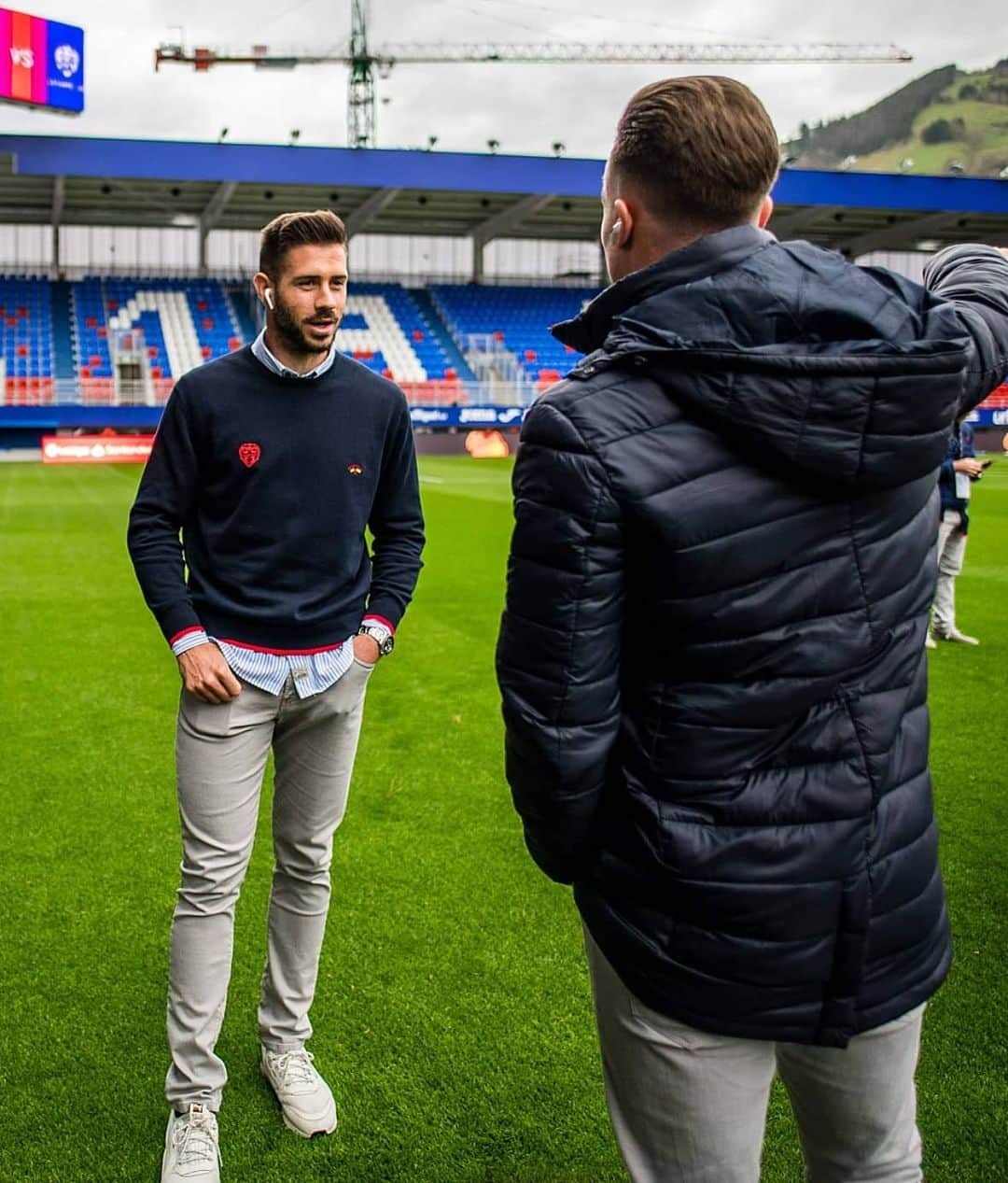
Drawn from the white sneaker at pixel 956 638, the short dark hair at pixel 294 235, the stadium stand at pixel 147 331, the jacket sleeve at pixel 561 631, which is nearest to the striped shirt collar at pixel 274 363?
the short dark hair at pixel 294 235

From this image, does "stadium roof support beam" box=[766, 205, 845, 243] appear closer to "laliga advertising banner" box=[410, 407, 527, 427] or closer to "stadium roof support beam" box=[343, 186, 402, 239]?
"laliga advertising banner" box=[410, 407, 527, 427]

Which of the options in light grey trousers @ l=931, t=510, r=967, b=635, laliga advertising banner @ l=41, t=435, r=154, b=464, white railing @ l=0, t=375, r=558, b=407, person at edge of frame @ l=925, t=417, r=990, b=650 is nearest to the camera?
person at edge of frame @ l=925, t=417, r=990, b=650

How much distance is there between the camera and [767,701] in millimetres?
1604

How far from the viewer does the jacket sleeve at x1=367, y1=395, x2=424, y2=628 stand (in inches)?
125

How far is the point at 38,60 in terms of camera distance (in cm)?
3434

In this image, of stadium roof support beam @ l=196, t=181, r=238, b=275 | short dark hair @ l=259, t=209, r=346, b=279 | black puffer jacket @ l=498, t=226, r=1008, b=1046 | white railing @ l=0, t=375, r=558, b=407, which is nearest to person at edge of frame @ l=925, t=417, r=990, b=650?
short dark hair @ l=259, t=209, r=346, b=279

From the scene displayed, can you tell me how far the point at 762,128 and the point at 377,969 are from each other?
118 inches

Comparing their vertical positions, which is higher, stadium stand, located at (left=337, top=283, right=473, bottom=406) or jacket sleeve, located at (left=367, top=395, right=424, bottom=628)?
jacket sleeve, located at (left=367, top=395, right=424, bottom=628)

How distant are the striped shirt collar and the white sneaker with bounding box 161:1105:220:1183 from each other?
5.85 feet

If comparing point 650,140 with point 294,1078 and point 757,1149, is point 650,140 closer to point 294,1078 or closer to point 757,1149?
point 757,1149

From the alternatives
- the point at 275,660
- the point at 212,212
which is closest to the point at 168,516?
the point at 275,660

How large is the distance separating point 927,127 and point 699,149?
407 ft

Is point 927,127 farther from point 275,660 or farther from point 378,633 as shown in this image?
point 275,660

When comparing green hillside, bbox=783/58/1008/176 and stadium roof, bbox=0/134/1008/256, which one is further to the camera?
green hillside, bbox=783/58/1008/176
